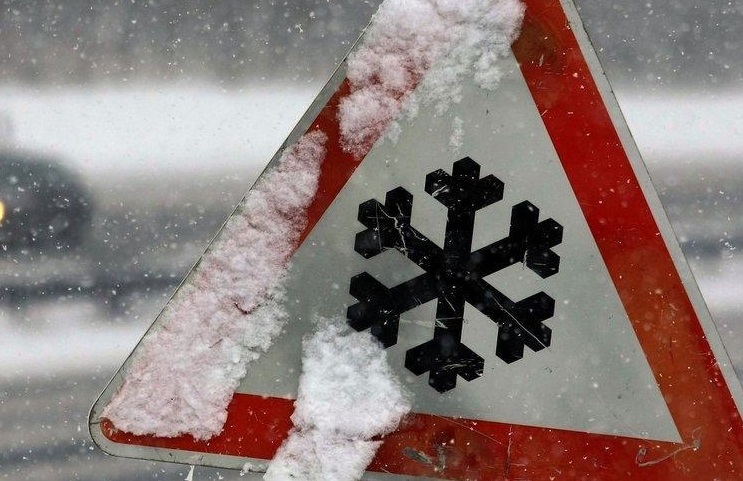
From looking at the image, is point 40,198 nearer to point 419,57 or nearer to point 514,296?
point 419,57

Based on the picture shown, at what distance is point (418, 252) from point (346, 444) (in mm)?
519

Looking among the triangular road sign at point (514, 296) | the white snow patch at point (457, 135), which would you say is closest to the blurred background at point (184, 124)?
the triangular road sign at point (514, 296)

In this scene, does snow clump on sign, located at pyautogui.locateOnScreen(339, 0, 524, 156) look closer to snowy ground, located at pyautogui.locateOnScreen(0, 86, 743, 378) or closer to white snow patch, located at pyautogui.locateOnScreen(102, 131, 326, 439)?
white snow patch, located at pyautogui.locateOnScreen(102, 131, 326, 439)

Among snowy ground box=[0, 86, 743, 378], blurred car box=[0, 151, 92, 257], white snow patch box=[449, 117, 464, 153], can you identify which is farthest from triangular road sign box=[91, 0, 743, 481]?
blurred car box=[0, 151, 92, 257]

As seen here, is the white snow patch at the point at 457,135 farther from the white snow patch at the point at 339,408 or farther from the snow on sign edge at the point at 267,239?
the white snow patch at the point at 339,408

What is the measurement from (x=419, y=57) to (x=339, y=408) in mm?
911

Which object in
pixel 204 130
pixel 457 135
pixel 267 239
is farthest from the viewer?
pixel 204 130

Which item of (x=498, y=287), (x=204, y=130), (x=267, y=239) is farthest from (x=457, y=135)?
(x=204, y=130)

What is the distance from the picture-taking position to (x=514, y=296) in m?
1.25

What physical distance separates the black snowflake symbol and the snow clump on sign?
18cm

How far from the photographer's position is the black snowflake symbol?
4.01 feet

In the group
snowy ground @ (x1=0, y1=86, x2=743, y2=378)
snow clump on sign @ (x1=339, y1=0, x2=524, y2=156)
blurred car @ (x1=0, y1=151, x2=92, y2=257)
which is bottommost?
blurred car @ (x1=0, y1=151, x2=92, y2=257)

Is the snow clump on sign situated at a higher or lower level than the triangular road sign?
higher

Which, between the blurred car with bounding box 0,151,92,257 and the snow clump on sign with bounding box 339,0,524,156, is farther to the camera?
the blurred car with bounding box 0,151,92,257
